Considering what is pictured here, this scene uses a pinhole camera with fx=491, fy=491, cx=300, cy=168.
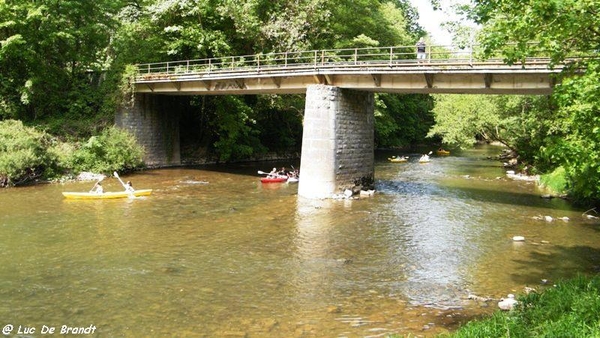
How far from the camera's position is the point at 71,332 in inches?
350

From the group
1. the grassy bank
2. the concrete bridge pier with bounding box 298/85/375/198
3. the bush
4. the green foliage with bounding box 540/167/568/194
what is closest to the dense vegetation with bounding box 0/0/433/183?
the bush

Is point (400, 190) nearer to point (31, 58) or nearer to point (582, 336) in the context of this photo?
point (582, 336)

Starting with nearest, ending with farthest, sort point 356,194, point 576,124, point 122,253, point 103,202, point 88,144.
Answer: point 576,124 → point 122,253 → point 103,202 → point 356,194 → point 88,144

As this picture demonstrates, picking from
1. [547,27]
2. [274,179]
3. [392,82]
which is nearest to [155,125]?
[274,179]

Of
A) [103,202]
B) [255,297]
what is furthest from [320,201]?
[255,297]

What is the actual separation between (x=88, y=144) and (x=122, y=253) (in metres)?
16.5

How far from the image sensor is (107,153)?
2905 centimetres

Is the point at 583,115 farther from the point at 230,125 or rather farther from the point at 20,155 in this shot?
the point at 230,125

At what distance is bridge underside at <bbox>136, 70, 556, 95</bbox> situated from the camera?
61.8 feet

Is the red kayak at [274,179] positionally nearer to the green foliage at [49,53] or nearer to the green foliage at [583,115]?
the green foliage at [49,53]

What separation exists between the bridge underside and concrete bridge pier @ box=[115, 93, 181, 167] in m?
4.01

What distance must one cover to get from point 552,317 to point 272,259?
300 inches

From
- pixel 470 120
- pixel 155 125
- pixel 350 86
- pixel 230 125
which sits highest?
pixel 350 86

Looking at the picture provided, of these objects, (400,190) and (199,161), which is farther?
(199,161)
